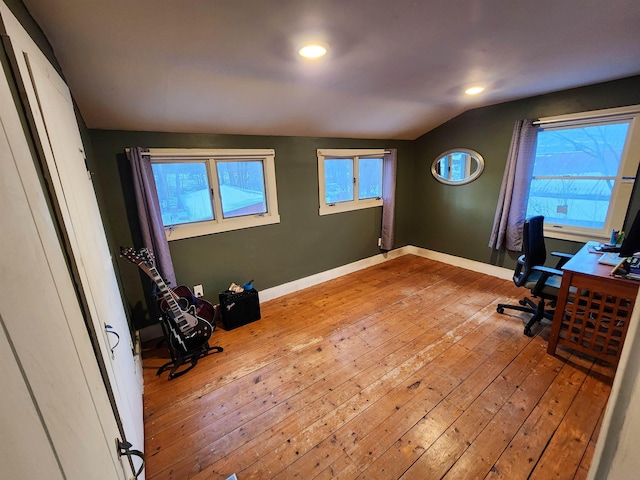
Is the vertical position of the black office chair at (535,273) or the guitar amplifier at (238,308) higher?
the black office chair at (535,273)

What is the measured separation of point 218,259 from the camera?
2.92 metres

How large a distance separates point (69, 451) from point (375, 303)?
2.89 meters

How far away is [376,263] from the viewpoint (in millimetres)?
4371

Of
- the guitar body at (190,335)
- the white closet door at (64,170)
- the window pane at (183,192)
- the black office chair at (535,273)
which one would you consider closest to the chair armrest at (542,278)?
the black office chair at (535,273)

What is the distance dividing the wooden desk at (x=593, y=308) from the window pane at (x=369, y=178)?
8.08 ft

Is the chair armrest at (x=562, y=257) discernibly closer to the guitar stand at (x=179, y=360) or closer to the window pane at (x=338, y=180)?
the window pane at (x=338, y=180)

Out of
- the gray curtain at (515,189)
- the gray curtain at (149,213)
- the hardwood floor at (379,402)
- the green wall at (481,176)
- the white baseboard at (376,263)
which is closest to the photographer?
the hardwood floor at (379,402)

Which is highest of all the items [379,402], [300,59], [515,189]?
[300,59]

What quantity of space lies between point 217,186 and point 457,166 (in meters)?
3.25

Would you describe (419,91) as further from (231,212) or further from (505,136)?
(231,212)

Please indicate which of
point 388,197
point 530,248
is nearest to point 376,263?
point 388,197

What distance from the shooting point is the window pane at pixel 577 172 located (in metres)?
2.67

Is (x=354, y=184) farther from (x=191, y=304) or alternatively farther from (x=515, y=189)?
(x=191, y=304)

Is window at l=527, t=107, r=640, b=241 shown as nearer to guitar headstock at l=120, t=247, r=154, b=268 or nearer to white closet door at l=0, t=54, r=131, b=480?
white closet door at l=0, t=54, r=131, b=480
